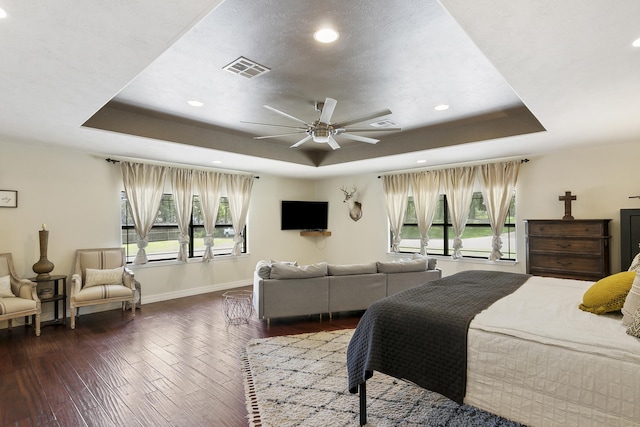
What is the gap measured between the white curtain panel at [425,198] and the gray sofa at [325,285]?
1752 mm

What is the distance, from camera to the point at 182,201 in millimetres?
6102

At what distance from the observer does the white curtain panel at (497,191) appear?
5512mm

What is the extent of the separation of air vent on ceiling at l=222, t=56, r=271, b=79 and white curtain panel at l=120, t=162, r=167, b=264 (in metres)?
3.43

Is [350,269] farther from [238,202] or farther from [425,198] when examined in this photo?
[238,202]

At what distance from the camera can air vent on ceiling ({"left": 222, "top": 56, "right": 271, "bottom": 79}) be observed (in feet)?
9.16

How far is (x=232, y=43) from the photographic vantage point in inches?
99.0

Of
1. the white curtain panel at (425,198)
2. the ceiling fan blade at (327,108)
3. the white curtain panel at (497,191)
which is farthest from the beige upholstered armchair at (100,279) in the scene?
the white curtain panel at (497,191)

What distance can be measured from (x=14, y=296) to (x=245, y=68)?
4.09 metres

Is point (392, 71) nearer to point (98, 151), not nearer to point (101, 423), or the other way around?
point (101, 423)

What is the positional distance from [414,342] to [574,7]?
1908 millimetres

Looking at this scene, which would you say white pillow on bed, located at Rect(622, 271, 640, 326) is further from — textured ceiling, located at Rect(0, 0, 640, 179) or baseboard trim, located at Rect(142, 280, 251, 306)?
baseboard trim, located at Rect(142, 280, 251, 306)

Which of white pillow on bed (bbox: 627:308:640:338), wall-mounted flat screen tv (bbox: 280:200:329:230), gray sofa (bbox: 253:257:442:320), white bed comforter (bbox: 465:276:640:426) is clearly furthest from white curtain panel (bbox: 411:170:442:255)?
white pillow on bed (bbox: 627:308:640:338)

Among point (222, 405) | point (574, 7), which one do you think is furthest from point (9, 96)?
point (574, 7)

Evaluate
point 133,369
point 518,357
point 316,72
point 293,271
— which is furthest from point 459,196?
point 133,369
